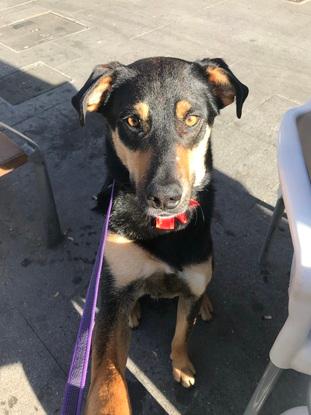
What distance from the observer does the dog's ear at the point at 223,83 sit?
83.9 inches

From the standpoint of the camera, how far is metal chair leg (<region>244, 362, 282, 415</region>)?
1.44 m

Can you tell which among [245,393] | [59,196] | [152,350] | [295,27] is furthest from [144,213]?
[295,27]

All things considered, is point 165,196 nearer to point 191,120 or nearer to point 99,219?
point 191,120

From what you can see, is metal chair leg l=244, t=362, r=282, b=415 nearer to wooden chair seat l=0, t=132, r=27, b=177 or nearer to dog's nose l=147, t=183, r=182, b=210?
dog's nose l=147, t=183, r=182, b=210

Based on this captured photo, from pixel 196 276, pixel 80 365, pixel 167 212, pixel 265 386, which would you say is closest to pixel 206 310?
pixel 196 276

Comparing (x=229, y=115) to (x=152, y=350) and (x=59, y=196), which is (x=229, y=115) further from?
(x=152, y=350)

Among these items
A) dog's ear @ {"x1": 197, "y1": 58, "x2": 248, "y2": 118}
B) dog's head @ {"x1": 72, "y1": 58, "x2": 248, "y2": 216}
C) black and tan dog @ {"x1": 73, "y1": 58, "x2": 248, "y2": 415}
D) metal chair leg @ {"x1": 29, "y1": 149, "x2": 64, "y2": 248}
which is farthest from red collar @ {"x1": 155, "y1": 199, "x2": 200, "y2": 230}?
metal chair leg @ {"x1": 29, "y1": 149, "x2": 64, "y2": 248}

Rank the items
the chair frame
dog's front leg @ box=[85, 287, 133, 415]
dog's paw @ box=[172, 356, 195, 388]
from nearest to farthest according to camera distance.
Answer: dog's front leg @ box=[85, 287, 133, 415], dog's paw @ box=[172, 356, 195, 388], the chair frame

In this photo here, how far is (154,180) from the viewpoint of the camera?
1.84 meters

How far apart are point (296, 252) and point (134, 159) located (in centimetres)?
111

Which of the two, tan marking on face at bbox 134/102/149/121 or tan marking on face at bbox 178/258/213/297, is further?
tan marking on face at bbox 178/258/213/297

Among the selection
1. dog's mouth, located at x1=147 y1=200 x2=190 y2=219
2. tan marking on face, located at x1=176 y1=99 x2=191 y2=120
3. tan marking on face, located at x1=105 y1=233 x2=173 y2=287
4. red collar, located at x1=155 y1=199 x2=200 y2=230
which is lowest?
tan marking on face, located at x1=105 y1=233 x2=173 y2=287

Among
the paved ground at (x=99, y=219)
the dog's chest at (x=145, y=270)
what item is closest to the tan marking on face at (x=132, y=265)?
the dog's chest at (x=145, y=270)

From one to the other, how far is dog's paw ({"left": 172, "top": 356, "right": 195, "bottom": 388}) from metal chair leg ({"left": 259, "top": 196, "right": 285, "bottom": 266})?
1020 millimetres
